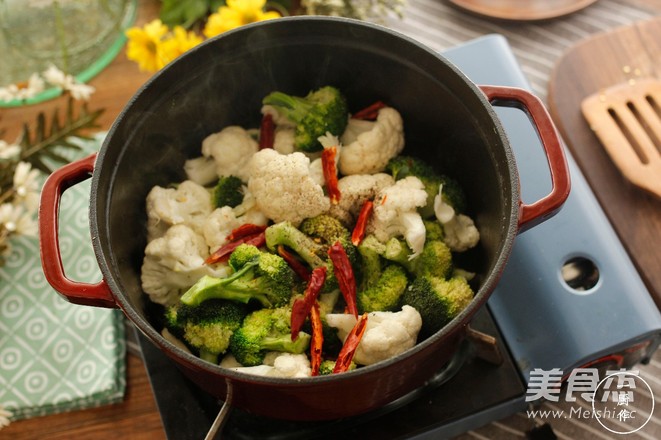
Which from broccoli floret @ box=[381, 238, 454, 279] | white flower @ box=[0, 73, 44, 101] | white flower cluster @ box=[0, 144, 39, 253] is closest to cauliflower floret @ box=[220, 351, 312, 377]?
broccoli floret @ box=[381, 238, 454, 279]

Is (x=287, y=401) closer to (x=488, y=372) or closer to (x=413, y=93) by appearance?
(x=488, y=372)

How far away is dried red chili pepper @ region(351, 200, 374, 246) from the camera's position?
3.65 feet

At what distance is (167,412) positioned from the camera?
44.8 inches

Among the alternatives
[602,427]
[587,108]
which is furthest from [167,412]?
[587,108]

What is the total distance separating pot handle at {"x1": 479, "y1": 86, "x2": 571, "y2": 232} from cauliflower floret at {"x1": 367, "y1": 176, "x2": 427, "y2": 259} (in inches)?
7.3

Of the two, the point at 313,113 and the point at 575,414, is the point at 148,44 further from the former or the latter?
the point at 575,414

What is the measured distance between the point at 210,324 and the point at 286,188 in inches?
10.0

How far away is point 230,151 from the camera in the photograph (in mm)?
1227

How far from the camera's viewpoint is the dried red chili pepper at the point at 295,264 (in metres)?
1.10

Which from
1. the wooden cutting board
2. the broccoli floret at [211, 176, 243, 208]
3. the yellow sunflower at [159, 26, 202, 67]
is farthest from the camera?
the yellow sunflower at [159, 26, 202, 67]

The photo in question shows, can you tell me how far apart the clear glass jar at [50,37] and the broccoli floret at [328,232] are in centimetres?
83

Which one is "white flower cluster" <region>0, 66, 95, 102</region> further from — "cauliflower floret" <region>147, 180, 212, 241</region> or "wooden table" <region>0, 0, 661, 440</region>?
"wooden table" <region>0, 0, 661, 440</region>

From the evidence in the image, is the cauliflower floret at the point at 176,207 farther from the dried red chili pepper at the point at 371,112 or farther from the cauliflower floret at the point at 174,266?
the dried red chili pepper at the point at 371,112

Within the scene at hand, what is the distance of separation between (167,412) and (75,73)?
0.93 m
